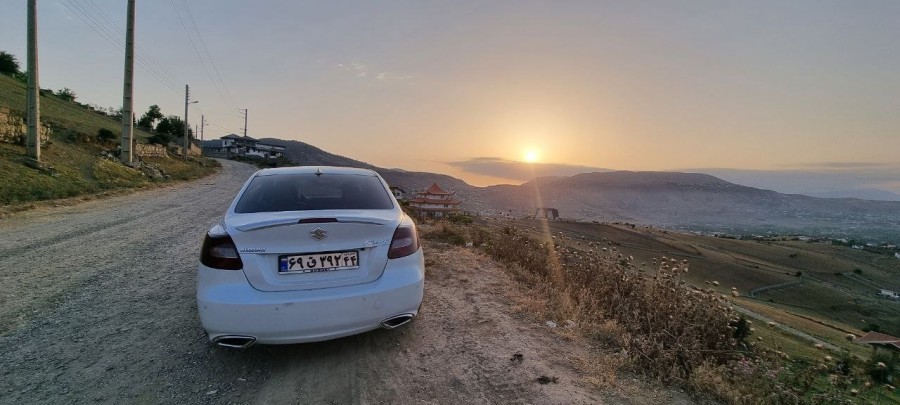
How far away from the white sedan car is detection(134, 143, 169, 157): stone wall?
107 ft

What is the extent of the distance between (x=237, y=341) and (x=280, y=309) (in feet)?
1.38

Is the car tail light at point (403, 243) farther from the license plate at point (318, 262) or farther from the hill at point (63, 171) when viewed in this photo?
the hill at point (63, 171)

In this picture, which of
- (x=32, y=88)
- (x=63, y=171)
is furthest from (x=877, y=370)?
(x=32, y=88)

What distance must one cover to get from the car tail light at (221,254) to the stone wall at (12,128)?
22413 millimetres

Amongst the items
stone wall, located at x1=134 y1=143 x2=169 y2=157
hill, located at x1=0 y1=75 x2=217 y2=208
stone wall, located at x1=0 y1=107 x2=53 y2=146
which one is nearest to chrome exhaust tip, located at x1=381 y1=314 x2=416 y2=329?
hill, located at x1=0 y1=75 x2=217 y2=208

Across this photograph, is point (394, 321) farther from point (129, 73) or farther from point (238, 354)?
point (129, 73)

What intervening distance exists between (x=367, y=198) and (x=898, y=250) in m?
119

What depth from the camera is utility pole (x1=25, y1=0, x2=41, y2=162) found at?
15.8 metres

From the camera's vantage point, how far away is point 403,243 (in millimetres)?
3400

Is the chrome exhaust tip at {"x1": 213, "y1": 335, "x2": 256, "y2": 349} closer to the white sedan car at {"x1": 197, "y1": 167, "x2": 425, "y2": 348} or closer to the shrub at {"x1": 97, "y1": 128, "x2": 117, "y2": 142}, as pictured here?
the white sedan car at {"x1": 197, "y1": 167, "x2": 425, "y2": 348}

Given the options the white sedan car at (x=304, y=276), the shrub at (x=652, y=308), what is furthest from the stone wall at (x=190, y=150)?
the shrub at (x=652, y=308)

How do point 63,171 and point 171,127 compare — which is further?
point 171,127

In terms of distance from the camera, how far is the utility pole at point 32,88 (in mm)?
15844

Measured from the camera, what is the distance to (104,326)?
388 cm
